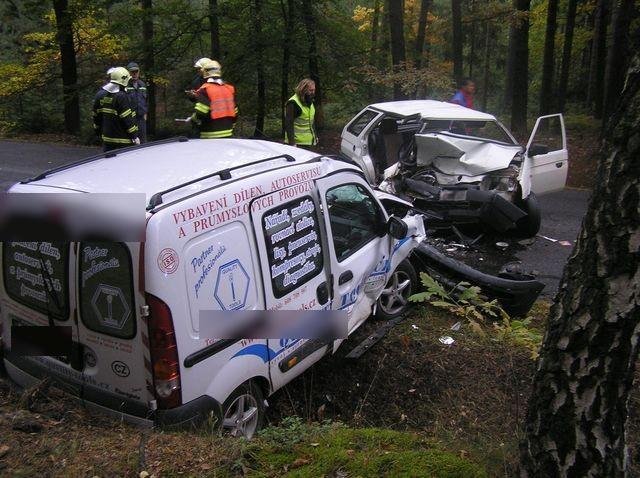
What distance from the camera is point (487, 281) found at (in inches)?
243

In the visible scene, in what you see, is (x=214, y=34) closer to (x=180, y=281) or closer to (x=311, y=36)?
(x=311, y=36)

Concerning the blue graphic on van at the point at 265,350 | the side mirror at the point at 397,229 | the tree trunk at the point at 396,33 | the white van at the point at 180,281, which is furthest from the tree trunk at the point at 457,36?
the blue graphic on van at the point at 265,350

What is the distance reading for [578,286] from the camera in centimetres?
239

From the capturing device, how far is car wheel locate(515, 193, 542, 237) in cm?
869

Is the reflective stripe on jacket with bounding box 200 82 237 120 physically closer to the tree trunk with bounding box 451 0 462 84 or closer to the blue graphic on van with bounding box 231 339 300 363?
the blue graphic on van with bounding box 231 339 300 363

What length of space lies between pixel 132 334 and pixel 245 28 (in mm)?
13992

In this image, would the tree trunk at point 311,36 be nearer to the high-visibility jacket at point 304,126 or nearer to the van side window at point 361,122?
the van side window at point 361,122

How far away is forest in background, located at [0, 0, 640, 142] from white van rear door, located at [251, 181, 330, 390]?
10753mm

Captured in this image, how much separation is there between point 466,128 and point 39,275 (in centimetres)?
723

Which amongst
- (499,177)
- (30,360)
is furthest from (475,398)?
(499,177)

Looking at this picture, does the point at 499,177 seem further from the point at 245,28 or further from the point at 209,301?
the point at 245,28

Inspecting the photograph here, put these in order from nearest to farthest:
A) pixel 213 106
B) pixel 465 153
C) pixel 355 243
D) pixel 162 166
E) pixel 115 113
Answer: pixel 162 166 → pixel 355 243 → pixel 213 106 → pixel 115 113 → pixel 465 153

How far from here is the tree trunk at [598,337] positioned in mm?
2205

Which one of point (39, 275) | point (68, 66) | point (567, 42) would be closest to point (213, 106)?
point (39, 275)
